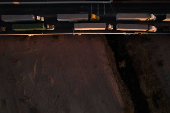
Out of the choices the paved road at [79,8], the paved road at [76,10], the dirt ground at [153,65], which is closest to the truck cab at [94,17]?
the paved road at [76,10]

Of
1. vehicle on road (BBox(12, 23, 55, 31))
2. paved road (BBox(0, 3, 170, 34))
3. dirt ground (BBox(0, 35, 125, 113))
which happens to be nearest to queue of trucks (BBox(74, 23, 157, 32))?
paved road (BBox(0, 3, 170, 34))

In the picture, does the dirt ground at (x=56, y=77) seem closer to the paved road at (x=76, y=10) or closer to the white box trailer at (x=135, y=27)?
the paved road at (x=76, y=10)

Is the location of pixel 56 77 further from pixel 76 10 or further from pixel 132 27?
pixel 132 27

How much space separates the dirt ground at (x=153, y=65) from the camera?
26188 millimetres

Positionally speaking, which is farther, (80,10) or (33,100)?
(33,100)

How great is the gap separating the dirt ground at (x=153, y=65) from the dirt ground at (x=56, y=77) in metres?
6.56

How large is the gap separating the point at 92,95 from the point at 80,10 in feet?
61.3

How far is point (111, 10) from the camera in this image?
24.4 m

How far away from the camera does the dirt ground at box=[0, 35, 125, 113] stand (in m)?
26.2

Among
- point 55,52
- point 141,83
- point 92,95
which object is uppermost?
point 55,52

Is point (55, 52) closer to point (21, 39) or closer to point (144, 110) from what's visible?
point (21, 39)

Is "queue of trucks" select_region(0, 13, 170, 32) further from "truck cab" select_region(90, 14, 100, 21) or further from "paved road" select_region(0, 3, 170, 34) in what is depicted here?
"paved road" select_region(0, 3, 170, 34)

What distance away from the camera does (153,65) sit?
1046 inches

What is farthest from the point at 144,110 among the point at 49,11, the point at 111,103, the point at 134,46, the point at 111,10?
the point at 49,11
